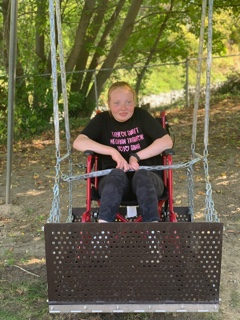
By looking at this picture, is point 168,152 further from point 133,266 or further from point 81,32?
point 81,32

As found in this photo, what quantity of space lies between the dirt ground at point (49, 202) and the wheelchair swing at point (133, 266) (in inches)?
14.6

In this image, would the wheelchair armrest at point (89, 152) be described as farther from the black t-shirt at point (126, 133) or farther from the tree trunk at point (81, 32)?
the tree trunk at point (81, 32)

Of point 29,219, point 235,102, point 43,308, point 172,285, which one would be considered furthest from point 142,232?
point 235,102

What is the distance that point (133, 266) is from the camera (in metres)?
2.61

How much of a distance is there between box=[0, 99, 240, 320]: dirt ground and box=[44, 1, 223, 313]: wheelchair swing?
0.37 meters

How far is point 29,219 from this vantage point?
4.76 meters

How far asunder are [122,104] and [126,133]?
0.77 ft

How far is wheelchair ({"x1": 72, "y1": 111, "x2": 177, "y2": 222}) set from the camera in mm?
3312

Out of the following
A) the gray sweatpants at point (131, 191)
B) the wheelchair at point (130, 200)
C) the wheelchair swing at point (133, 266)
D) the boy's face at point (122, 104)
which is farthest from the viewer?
the boy's face at point (122, 104)

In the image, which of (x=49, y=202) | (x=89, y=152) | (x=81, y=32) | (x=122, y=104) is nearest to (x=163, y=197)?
(x=89, y=152)

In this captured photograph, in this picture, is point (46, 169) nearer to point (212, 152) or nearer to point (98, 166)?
point (212, 152)

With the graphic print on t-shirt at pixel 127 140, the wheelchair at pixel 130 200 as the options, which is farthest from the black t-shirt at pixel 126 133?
→ the wheelchair at pixel 130 200

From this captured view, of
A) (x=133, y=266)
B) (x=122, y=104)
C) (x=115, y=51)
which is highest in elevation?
(x=115, y=51)

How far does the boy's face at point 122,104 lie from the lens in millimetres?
3529
